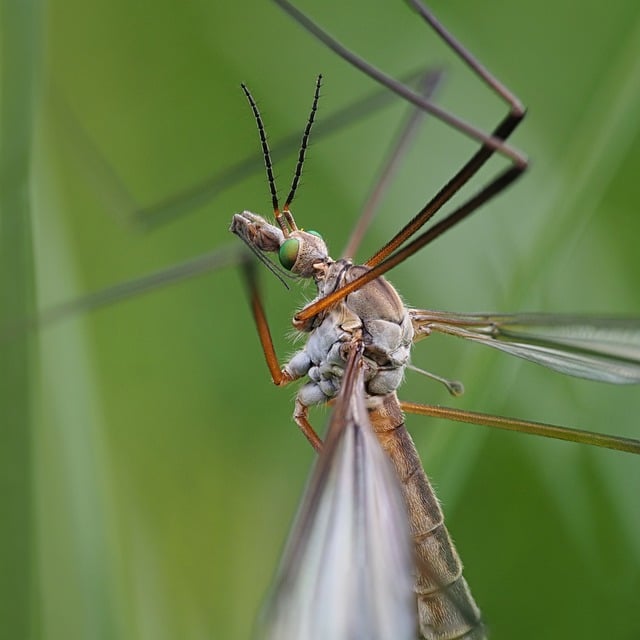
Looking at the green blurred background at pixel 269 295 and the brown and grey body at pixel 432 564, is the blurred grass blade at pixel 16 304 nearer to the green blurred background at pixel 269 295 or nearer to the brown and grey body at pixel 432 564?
the green blurred background at pixel 269 295

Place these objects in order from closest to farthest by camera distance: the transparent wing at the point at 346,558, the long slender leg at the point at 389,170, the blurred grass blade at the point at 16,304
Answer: the transparent wing at the point at 346,558 < the blurred grass blade at the point at 16,304 < the long slender leg at the point at 389,170

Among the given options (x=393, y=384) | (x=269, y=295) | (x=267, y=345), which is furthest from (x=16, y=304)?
(x=269, y=295)

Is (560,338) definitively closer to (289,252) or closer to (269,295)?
(289,252)

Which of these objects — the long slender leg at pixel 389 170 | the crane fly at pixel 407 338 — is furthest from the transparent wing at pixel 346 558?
the long slender leg at pixel 389 170

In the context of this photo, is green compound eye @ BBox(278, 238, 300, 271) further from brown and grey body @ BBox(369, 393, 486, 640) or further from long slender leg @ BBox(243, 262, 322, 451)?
brown and grey body @ BBox(369, 393, 486, 640)

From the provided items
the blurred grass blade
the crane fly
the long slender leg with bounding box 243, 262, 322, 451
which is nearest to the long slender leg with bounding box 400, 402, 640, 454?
the crane fly

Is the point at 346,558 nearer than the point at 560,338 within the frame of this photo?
Yes

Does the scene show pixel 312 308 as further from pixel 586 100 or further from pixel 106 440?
pixel 586 100
